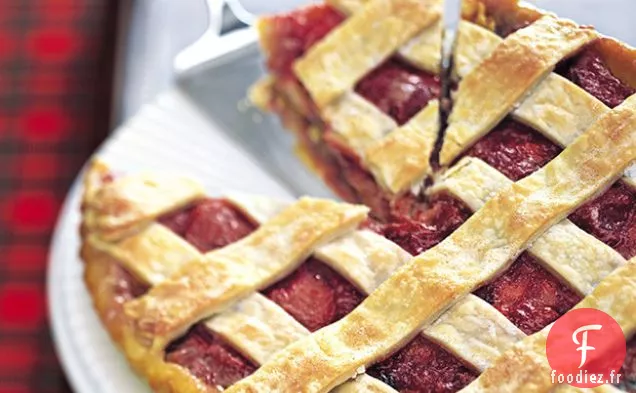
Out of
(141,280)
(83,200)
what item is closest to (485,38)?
(141,280)

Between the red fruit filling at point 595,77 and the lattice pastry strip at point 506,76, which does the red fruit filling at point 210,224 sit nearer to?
A: the lattice pastry strip at point 506,76

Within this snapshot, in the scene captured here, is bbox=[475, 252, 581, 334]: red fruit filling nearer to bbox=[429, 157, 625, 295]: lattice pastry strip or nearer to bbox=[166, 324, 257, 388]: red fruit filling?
bbox=[429, 157, 625, 295]: lattice pastry strip

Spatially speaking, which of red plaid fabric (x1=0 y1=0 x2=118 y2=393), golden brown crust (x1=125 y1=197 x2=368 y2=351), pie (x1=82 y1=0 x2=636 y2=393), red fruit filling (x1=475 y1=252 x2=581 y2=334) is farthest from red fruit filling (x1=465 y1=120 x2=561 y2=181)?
red plaid fabric (x1=0 y1=0 x2=118 y2=393)

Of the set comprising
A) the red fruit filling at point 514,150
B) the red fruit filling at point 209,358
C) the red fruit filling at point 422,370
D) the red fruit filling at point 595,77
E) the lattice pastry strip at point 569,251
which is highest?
the red fruit filling at point 595,77

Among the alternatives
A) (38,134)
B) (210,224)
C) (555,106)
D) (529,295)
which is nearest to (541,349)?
(529,295)

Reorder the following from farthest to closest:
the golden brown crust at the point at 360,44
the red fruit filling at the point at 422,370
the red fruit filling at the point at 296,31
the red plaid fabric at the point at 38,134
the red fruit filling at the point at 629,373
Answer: the red plaid fabric at the point at 38,134 < the red fruit filling at the point at 296,31 < the golden brown crust at the point at 360,44 < the red fruit filling at the point at 422,370 < the red fruit filling at the point at 629,373

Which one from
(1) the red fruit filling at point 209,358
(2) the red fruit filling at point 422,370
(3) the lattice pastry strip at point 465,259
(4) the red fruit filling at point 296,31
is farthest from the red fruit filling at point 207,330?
(4) the red fruit filling at point 296,31

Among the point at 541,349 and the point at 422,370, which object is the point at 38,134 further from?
the point at 541,349
